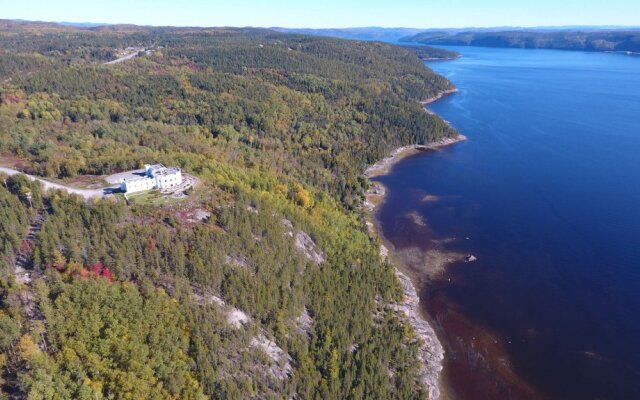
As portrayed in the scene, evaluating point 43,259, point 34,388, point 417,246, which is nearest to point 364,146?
point 417,246

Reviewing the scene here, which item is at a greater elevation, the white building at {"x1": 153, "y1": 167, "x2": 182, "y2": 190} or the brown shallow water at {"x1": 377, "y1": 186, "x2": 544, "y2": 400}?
the white building at {"x1": 153, "y1": 167, "x2": 182, "y2": 190}

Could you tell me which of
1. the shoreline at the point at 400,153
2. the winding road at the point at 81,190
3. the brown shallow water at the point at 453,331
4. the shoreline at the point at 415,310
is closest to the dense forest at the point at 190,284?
the shoreline at the point at 415,310

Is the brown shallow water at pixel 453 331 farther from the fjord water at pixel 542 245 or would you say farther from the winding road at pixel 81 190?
the winding road at pixel 81 190

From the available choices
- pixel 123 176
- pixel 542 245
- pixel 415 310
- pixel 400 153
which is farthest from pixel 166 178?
pixel 400 153

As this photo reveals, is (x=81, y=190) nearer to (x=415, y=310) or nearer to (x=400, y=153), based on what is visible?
(x=415, y=310)

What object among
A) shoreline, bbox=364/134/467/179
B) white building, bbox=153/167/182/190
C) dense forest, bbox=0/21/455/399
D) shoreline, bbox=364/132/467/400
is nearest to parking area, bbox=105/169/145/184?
dense forest, bbox=0/21/455/399

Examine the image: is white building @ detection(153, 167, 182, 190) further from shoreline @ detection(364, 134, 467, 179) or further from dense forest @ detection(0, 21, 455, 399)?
shoreline @ detection(364, 134, 467, 179)
